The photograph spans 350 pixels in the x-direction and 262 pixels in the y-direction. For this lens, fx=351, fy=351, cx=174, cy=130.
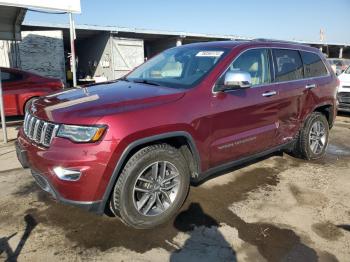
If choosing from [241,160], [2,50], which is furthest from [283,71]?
[2,50]

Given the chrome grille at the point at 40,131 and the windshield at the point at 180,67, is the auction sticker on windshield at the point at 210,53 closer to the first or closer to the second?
the windshield at the point at 180,67

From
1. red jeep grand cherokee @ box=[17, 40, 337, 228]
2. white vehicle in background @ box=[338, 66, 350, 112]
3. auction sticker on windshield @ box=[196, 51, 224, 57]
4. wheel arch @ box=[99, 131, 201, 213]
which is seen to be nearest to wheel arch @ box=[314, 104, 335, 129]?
red jeep grand cherokee @ box=[17, 40, 337, 228]

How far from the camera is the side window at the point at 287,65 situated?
4.78 m

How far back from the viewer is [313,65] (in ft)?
18.2

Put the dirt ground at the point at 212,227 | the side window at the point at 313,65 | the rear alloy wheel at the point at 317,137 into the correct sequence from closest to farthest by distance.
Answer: the dirt ground at the point at 212,227 < the side window at the point at 313,65 < the rear alloy wheel at the point at 317,137

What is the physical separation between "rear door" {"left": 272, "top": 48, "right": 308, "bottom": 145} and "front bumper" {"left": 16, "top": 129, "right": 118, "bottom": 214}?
2.66 meters

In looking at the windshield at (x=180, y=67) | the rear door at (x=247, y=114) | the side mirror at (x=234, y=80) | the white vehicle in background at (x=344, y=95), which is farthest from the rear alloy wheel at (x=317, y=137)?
the white vehicle in background at (x=344, y=95)

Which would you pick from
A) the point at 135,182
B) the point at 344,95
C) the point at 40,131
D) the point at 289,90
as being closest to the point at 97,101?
the point at 40,131

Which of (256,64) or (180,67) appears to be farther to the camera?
(256,64)

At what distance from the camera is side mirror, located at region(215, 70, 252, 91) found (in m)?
3.74

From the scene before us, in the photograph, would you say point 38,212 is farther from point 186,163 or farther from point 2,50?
point 2,50

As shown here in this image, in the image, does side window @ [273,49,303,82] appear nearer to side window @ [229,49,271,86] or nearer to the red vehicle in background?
side window @ [229,49,271,86]

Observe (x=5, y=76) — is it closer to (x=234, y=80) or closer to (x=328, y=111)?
→ (x=234, y=80)

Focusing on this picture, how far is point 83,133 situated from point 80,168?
30cm
